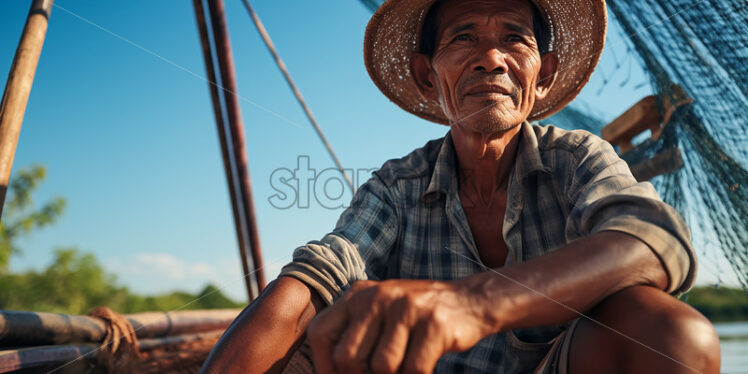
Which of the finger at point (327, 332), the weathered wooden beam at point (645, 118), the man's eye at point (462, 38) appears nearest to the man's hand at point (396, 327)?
the finger at point (327, 332)

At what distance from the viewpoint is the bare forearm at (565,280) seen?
0.55 metres

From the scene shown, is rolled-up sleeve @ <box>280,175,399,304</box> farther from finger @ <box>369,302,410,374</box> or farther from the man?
finger @ <box>369,302,410,374</box>

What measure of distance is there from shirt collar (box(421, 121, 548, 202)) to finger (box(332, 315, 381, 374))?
717 millimetres

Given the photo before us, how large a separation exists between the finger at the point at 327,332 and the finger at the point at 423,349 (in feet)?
0.26

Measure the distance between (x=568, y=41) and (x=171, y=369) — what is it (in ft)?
6.03

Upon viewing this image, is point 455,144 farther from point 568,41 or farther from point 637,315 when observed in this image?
point 637,315

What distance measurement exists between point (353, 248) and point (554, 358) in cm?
45

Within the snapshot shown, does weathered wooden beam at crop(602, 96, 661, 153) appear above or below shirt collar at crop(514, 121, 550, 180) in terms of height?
below

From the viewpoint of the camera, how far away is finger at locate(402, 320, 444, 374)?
47cm

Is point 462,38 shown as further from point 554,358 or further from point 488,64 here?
point 554,358

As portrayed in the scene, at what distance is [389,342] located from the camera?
476mm

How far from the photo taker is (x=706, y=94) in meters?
1.43

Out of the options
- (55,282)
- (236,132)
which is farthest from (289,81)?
(55,282)

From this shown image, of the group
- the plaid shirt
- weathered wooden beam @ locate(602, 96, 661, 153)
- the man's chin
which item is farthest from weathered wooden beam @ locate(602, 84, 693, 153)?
the man's chin
